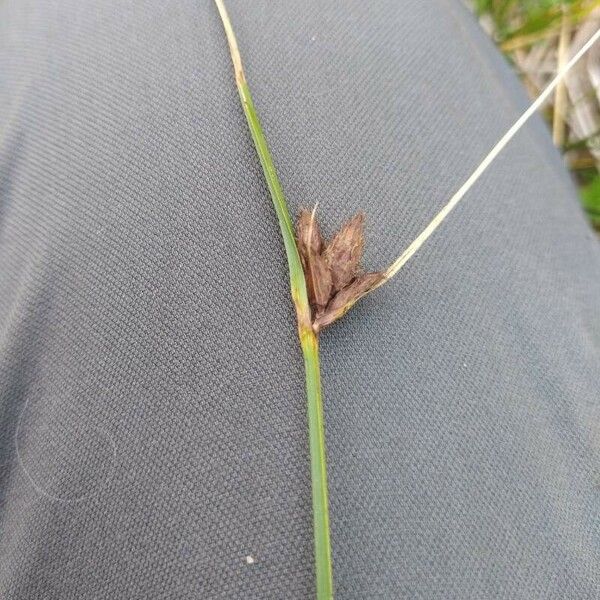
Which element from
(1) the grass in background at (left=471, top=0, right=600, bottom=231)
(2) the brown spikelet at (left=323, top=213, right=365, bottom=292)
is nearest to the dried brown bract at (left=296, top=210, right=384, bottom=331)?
(2) the brown spikelet at (left=323, top=213, right=365, bottom=292)

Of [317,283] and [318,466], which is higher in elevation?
[317,283]

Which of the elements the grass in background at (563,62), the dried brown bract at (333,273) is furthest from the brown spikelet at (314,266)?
the grass in background at (563,62)

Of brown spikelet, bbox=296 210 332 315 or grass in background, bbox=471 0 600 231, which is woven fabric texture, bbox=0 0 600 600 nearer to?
brown spikelet, bbox=296 210 332 315

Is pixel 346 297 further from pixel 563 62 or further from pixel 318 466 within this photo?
pixel 563 62

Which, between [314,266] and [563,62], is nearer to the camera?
[314,266]

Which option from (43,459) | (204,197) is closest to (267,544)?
(43,459)

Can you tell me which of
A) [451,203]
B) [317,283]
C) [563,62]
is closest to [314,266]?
[317,283]

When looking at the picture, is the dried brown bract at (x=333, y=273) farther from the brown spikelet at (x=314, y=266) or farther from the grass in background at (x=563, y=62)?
the grass in background at (x=563, y=62)
